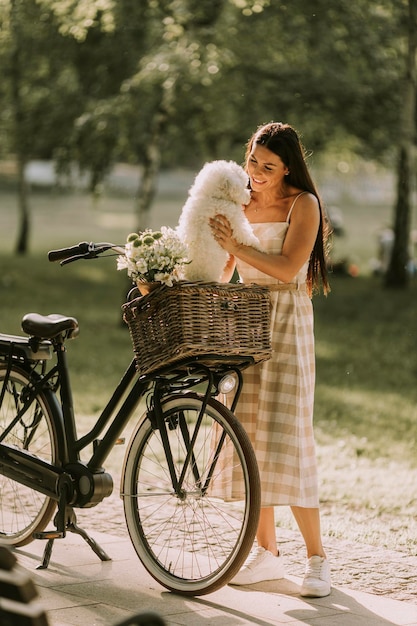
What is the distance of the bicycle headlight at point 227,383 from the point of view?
4.93m

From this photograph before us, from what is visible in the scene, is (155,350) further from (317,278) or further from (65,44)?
(65,44)

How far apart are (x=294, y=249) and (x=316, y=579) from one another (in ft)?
4.68

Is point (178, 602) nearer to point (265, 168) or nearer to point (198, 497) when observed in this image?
point (198, 497)

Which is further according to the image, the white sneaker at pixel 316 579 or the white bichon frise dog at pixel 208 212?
the white sneaker at pixel 316 579

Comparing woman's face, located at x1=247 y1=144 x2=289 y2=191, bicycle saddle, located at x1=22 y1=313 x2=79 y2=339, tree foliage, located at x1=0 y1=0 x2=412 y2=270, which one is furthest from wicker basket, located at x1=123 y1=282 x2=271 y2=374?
tree foliage, located at x1=0 y1=0 x2=412 y2=270

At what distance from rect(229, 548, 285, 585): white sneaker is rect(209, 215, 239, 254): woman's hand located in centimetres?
141

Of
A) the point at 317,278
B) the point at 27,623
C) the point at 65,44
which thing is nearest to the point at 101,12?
the point at 65,44

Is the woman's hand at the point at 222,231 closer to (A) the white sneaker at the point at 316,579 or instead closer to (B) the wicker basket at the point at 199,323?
(B) the wicker basket at the point at 199,323

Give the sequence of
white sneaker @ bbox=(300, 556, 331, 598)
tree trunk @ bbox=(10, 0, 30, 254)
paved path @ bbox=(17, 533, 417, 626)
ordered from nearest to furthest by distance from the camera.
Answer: paved path @ bbox=(17, 533, 417, 626) → white sneaker @ bbox=(300, 556, 331, 598) → tree trunk @ bbox=(10, 0, 30, 254)

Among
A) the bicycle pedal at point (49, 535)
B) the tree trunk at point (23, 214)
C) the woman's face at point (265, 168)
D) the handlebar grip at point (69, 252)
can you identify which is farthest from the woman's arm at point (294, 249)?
the tree trunk at point (23, 214)

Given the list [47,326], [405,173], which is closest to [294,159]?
[47,326]

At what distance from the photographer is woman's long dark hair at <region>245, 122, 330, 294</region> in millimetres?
5293

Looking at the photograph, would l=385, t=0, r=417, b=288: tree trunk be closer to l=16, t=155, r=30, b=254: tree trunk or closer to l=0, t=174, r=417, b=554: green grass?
l=0, t=174, r=417, b=554: green grass

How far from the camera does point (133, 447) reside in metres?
5.18
